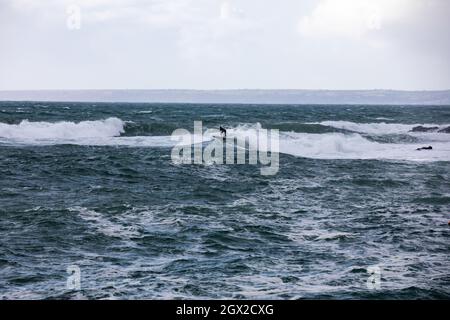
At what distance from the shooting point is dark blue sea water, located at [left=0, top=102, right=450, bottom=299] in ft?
26.4

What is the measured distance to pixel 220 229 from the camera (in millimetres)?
11625

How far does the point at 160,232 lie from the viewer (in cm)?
1131

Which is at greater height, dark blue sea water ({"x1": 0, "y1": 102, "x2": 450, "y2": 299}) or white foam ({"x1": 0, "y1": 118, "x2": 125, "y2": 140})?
white foam ({"x1": 0, "y1": 118, "x2": 125, "y2": 140})

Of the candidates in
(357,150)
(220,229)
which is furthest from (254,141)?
(220,229)

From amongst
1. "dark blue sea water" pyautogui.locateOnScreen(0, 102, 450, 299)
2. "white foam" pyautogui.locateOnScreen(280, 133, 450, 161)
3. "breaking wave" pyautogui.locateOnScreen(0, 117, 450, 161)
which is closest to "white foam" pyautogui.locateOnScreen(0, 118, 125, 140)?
"breaking wave" pyautogui.locateOnScreen(0, 117, 450, 161)

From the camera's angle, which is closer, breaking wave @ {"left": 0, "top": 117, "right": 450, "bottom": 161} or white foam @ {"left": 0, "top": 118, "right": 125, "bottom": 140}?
breaking wave @ {"left": 0, "top": 117, "right": 450, "bottom": 161}

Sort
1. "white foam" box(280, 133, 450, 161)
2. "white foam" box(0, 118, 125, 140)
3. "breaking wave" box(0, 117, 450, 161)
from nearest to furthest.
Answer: "white foam" box(280, 133, 450, 161), "breaking wave" box(0, 117, 450, 161), "white foam" box(0, 118, 125, 140)

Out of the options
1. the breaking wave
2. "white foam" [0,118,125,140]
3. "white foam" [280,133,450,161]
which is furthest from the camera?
"white foam" [0,118,125,140]

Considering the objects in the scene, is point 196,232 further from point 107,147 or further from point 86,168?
point 107,147

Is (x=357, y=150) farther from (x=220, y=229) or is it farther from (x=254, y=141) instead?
(x=220, y=229)

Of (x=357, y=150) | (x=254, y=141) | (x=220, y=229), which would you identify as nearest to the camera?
(x=220, y=229)

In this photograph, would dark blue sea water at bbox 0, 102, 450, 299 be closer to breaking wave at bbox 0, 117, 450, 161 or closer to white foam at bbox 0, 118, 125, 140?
breaking wave at bbox 0, 117, 450, 161
